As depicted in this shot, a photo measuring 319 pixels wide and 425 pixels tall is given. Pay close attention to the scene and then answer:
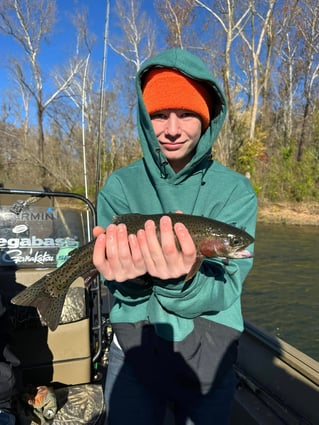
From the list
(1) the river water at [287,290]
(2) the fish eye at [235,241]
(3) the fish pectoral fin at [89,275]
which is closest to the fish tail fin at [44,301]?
(3) the fish pectoral fin at [89,275]

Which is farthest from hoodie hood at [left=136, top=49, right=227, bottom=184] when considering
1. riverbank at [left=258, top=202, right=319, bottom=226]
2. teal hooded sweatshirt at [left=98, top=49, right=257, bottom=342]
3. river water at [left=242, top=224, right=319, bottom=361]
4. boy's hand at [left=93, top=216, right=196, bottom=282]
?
riverbank at [left=258, top=202, right=319, bottom=226]

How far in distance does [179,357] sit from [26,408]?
1.97 metres

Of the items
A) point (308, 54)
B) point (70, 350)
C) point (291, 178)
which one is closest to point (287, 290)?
point (70, 350)

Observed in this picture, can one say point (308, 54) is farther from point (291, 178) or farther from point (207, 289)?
point (207, 289)

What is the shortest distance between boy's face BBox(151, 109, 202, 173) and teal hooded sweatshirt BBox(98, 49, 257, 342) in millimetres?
51

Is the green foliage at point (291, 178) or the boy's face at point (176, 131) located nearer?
the boy's face at point (176, 131)

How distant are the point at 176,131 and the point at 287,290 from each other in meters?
9.02

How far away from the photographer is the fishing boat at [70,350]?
10.4ft

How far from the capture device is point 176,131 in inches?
77.4

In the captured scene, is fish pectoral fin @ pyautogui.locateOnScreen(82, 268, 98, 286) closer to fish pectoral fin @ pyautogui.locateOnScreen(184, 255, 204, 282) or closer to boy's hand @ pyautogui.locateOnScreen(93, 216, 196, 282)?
boy's hand @ pyautogui.locateOnScreen(93, 216, 196, 282)

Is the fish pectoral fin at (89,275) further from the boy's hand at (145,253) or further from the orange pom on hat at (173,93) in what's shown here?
the orange pom on hat at (173,93)

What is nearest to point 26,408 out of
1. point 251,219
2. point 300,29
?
point 251,219

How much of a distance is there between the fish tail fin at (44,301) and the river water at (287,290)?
5554 millimetres

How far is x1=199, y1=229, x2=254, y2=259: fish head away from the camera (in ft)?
6.35
